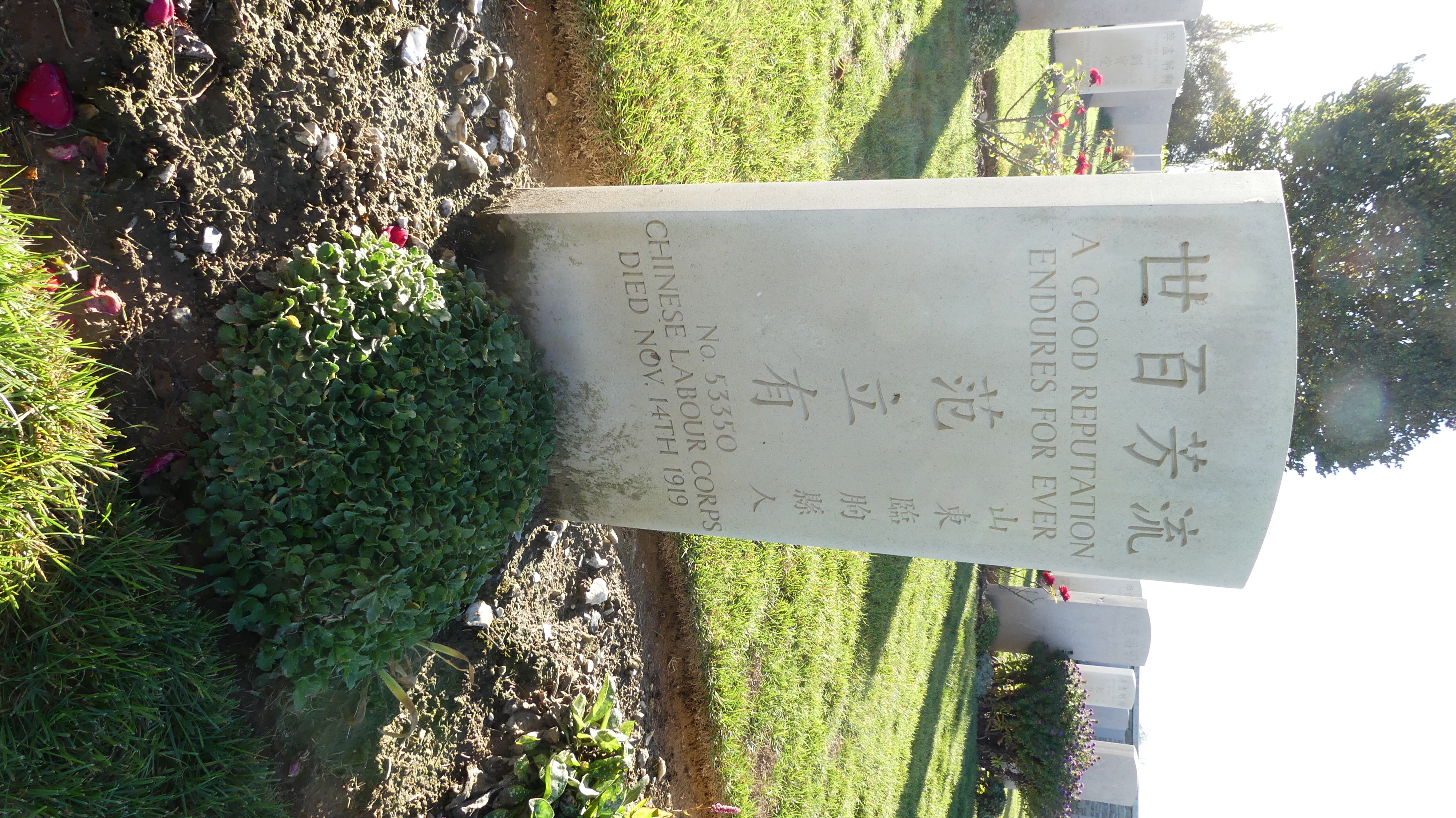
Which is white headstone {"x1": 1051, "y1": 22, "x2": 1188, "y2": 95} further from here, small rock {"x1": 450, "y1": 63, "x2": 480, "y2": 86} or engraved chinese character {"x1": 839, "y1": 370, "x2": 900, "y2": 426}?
small rock {"x1": 450, "y1": 63, "x2": 480, "y2": 86}

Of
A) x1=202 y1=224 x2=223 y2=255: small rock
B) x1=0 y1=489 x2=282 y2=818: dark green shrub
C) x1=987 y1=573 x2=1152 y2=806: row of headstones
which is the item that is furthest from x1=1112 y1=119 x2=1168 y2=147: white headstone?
x1=0 y1=489 x2=282 y2=818: dark green shrub

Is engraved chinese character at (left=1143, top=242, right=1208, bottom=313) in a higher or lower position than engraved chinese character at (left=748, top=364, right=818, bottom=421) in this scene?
higher

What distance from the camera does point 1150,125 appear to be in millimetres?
14172

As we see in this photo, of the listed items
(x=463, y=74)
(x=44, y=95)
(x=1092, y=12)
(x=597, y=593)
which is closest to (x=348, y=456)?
(x=44, y=95)

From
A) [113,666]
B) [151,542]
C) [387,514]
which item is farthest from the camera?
[387,514]

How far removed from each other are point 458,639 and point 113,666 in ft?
5.19

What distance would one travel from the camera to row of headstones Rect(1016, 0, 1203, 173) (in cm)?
1052

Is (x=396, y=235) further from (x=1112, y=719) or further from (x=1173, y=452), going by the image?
(x=1112, y=719)

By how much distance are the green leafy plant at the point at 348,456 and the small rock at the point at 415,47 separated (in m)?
0.81

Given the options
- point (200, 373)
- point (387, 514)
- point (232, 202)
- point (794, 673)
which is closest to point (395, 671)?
point (387, 514)

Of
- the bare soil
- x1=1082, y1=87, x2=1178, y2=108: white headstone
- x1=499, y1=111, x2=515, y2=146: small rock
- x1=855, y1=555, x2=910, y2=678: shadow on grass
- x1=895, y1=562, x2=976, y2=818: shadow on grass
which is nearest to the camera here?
the bare soil

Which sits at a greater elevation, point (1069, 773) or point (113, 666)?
point (113, 666)

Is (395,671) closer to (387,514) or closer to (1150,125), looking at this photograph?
(387,514)

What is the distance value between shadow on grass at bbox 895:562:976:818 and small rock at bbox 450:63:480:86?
18.3 ft
